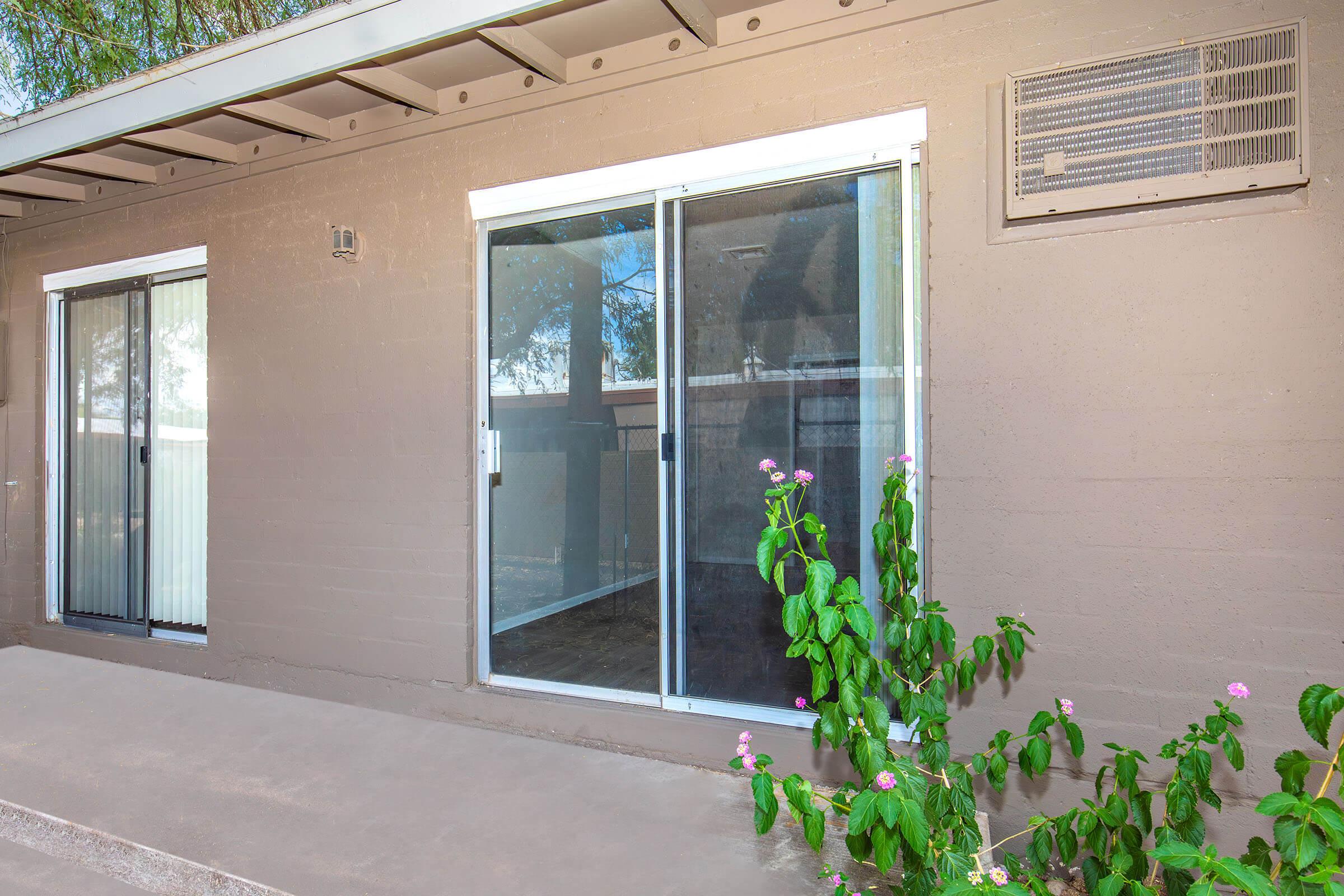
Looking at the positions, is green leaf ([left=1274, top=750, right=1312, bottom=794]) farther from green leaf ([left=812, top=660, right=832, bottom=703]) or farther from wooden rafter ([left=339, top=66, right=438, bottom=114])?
wooden rafter ([left=339, top=66, right=438, bottom=114])

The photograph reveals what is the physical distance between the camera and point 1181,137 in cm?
215

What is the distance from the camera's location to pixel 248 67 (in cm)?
282

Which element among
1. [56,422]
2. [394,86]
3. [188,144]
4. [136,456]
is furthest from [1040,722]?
[56,422]

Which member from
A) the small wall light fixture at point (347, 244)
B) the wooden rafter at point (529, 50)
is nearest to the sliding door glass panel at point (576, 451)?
the wooden rafter at point (529, 50)

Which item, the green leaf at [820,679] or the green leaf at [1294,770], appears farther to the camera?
the green leaf at [820,679]

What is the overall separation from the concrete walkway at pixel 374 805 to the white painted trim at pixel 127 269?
7.35 ft

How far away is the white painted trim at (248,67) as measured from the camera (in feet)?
8.12

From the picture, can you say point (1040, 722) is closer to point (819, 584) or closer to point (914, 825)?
point (914, 825)

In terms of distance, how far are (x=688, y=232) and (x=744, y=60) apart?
2.04 feet

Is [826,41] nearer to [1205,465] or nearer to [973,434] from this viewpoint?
[973,434]

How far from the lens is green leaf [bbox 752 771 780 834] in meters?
1.84

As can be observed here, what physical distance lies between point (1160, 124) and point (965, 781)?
1.87 meters

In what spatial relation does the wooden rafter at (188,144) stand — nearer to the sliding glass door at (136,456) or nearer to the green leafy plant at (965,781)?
the sliding glass door at (136,456)

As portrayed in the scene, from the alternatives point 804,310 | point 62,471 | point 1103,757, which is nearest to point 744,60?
point 804,310
